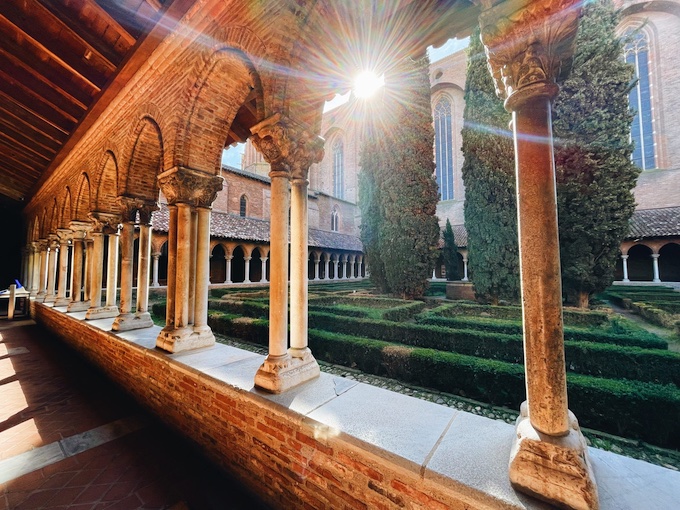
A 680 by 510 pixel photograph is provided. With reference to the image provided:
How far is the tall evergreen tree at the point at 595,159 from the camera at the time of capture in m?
8.55

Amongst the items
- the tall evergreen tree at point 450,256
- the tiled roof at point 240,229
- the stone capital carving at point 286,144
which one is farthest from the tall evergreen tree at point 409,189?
the stone capital carving at point 286,144

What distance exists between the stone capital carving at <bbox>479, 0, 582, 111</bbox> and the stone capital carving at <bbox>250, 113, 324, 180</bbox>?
1.72 m

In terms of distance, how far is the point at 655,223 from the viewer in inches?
632

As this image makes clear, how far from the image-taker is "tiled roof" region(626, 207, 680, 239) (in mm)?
15120

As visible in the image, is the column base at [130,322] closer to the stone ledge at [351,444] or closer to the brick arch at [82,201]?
the stone ledge at [351,444]

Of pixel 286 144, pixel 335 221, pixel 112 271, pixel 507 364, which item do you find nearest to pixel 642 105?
pixel 335 221

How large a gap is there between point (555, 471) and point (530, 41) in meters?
2.22

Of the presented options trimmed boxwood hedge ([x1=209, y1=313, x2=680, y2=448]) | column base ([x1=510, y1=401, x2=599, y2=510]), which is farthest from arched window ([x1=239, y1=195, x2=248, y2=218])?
column base ([x1=510, y1=401, x2=599, y2=510])

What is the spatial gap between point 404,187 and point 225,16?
34.8 feet

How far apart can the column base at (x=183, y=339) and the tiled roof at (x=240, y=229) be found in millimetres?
10669

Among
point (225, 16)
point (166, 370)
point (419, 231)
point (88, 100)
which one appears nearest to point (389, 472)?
point (166, 370)

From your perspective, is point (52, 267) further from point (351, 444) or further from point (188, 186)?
point (351, 444)

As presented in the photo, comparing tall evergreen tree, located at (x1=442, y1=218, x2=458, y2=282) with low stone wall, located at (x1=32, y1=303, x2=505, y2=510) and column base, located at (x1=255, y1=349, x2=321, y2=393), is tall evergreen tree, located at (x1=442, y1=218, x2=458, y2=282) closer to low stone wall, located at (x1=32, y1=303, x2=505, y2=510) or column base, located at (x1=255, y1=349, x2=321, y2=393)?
column base, located at (x1=255, y1=349, x2=321, y2=393)

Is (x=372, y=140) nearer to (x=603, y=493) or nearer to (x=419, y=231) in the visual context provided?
(x=419, y=231)
